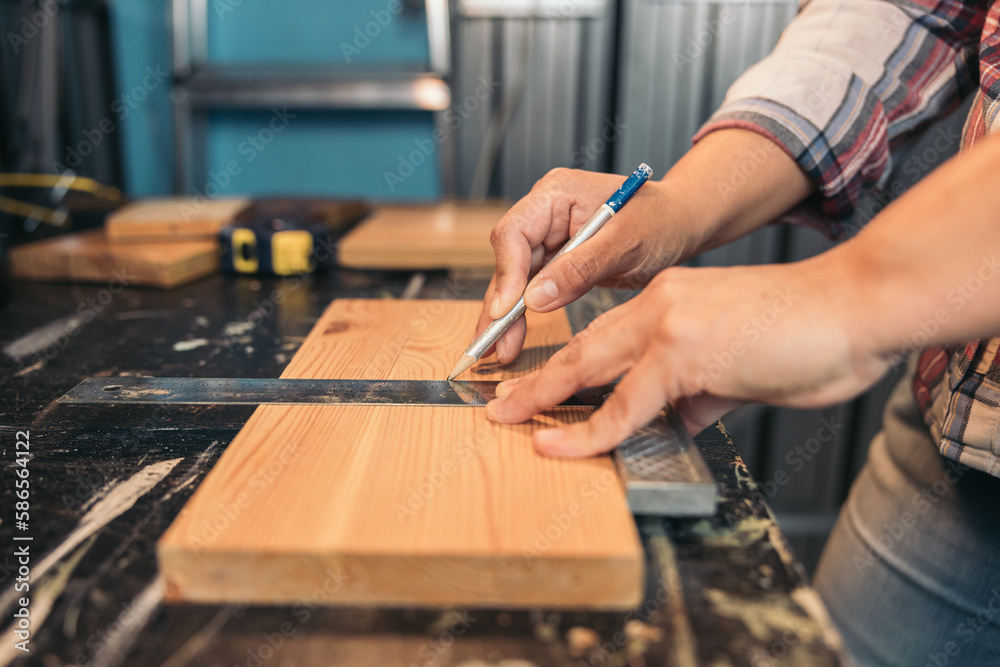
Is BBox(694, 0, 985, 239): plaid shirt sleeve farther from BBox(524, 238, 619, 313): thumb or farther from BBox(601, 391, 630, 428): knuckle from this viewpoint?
BBox(601, 391, 630, 428): knuckle

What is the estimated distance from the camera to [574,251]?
0.87m

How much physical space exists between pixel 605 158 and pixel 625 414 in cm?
202

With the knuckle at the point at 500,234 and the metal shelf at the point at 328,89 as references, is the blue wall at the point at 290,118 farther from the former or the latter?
the knuckle at the point at 500,234

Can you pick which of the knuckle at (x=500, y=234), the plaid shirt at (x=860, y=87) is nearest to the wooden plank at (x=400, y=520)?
the knuckle at (x=500, y=234)

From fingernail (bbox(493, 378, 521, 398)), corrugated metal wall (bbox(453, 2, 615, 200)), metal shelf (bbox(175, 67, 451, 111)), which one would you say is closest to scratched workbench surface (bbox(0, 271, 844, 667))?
fingernail (bbox(493, 378, 521, 398))

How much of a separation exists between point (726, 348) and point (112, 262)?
50.2 inches

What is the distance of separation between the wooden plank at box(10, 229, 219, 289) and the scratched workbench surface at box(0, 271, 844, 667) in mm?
517

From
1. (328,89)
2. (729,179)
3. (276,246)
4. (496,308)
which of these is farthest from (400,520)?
(328,89)

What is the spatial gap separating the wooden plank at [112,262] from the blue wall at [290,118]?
1.09 metres

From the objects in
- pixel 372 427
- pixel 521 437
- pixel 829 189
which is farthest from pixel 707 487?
pixel 829 189

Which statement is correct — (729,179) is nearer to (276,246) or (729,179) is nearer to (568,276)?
(568,276)

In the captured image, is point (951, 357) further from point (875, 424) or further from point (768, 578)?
point (875, 424)

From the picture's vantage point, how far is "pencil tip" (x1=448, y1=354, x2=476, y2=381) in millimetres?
827

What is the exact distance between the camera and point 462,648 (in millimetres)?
456
